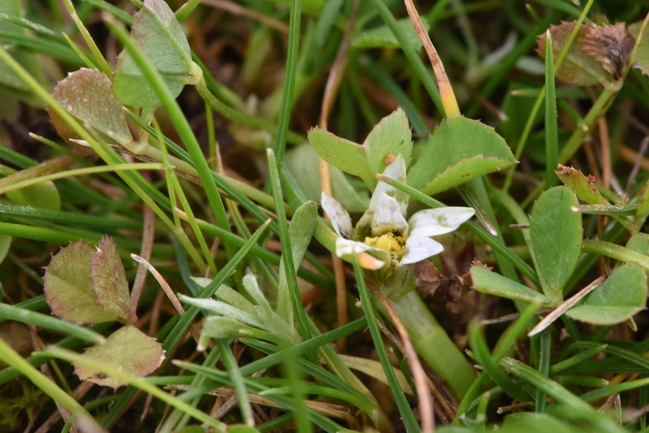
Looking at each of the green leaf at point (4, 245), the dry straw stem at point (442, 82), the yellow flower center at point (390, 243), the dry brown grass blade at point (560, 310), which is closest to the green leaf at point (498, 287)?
the dry brown grass blade at point (560, 310)

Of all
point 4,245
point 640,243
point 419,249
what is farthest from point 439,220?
point 4,245

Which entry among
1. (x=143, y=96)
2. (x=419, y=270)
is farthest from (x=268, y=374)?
(x=143, y=96)

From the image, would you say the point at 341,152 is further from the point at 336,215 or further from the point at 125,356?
the point at 125,356

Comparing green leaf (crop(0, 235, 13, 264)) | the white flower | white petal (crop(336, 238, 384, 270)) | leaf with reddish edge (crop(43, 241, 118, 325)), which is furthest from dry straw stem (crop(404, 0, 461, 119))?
green leaf (crop(0, 235, 13, 264))

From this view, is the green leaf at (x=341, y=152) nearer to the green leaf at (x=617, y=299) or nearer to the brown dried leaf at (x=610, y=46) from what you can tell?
the green leaf at (x=617, y=299)

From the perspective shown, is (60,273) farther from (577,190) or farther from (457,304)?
(577,190)
